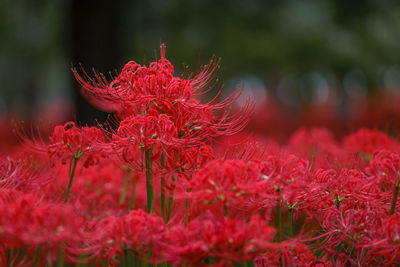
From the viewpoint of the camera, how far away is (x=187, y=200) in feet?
5.72

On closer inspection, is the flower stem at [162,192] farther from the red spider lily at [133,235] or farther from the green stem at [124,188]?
the green stem at [124,188]

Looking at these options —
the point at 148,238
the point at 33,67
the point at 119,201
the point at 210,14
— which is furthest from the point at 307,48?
the point at 148,238

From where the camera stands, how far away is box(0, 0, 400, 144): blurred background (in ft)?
18.7

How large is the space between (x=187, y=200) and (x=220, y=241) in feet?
1.31

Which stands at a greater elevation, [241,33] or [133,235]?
[241,33]

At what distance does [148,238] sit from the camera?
1.44 meters

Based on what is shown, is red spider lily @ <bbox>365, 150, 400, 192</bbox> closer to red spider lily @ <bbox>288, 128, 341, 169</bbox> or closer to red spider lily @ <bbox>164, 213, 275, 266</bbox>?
red spider lily @ <bbox>164, 213, 275, 266</bbox>

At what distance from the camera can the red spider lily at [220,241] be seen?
136 cm

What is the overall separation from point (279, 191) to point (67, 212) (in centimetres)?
73

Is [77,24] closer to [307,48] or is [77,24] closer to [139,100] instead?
[139,100]

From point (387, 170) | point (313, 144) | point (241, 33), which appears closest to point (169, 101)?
point (387, 170)

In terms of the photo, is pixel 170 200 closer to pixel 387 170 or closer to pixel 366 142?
pixel 387 170

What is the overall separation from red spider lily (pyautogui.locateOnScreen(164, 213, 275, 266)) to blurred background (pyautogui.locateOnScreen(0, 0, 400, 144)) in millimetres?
4198

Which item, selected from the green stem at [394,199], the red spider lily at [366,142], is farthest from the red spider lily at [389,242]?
the red spider lily at [366,142]
